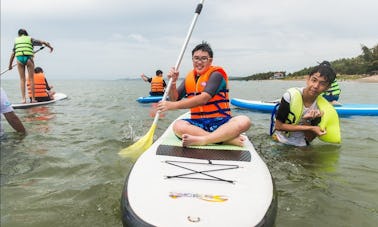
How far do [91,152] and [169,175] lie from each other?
9.32 ft

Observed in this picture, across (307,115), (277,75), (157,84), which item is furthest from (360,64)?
(307,115)

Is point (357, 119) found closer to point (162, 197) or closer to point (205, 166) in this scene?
point (205, 166)

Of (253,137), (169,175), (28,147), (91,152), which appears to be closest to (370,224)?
(169,175)

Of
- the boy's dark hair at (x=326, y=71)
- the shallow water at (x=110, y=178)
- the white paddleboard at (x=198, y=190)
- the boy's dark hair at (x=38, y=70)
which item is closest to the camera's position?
the white paddleboard at (x=198, y=190)

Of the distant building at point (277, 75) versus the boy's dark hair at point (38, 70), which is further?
the distant building at point (277, 75)

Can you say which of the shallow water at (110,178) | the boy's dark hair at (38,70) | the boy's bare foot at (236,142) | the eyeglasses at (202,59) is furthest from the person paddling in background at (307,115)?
the boy's dark hair at (38,70)

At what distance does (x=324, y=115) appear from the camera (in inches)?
192

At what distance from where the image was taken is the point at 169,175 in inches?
112

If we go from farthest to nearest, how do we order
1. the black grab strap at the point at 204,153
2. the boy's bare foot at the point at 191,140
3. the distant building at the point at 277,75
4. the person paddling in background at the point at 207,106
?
the distant building at the point at 277,75 < the person paddling in background at the point at 207,106 < the boy's bare foot at the point at 191,140 < the black grab strap at the point at 204,153

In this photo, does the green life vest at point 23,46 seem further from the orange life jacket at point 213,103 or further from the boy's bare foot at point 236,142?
the boy's bare foot at point 236,142

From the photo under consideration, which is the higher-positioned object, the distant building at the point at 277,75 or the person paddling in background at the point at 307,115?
the person paddling in background at the point at 307,115

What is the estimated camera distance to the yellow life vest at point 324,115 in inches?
190

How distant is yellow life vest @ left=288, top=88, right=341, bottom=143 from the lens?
4824mm

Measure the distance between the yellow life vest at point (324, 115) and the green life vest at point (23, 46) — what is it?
914cm
